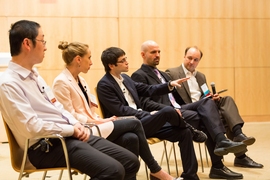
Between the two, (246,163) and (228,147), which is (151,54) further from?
(246,163)

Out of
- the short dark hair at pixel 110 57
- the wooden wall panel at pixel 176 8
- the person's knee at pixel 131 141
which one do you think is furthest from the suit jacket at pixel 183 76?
the wooden wall panel at pixel 176 8

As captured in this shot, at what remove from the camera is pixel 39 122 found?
2529 mm

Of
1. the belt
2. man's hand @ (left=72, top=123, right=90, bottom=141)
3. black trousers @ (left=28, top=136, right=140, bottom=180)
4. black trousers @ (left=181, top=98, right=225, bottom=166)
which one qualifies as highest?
man's hand @ (left=72, top=123, right=90, bottom=141)

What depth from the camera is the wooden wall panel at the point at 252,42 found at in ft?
26.5

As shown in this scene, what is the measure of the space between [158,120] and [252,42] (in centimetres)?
485

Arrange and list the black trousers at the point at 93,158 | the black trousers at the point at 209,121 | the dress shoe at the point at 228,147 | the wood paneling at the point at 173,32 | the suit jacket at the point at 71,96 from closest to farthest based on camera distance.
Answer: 1. the black trousers at the point at 93,158
2. the suit jacket at the point at 71,96
3. the dress shoe at the point at 228,147
4. the black trousers at the point at 209,121
5. the wood paneling at the point at 173,32

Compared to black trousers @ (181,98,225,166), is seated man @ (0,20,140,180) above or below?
above

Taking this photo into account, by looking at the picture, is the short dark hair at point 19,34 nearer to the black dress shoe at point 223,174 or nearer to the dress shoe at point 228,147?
the dress shoe at point 228,147

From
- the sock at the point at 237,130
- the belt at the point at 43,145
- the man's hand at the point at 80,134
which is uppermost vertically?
the man's hand at the point at 80,134

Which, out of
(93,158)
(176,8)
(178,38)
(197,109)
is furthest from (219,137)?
(176,8)

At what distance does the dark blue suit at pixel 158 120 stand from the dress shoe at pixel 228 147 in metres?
0.30

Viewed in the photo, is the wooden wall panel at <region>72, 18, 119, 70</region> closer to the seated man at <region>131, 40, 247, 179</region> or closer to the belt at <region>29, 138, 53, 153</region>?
the seated man at <region>131, 40, 247, 179</region>

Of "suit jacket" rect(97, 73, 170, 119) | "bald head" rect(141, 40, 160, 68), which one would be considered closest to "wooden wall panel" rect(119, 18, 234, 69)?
"bald head" rect(141, 40, 160, 68)

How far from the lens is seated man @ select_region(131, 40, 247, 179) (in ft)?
13.8
